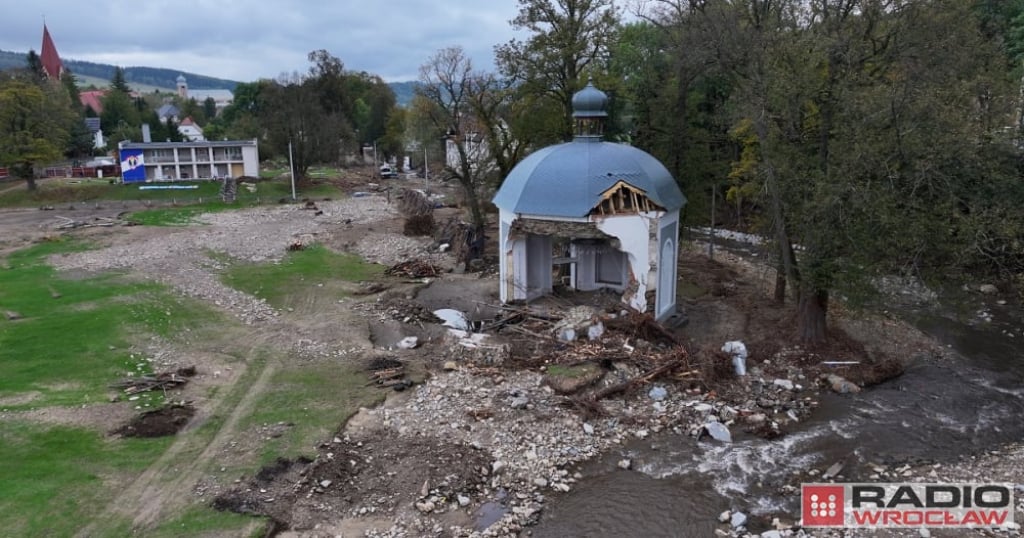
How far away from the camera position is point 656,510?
41.9ft

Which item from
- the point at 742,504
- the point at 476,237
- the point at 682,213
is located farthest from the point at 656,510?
the point at 476,237

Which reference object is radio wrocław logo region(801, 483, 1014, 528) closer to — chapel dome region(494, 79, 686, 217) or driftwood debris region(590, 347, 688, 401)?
driftwood debris region(590, 347, 688, 401)

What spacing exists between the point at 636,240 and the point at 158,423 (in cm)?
1435

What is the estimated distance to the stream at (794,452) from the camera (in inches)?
494

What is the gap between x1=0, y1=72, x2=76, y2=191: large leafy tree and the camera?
169 feet

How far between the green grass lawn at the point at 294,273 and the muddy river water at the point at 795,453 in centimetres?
1630

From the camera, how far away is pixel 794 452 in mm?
14797

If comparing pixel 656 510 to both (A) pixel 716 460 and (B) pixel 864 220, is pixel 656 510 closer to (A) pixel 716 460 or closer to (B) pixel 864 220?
(A) pixel 716 460

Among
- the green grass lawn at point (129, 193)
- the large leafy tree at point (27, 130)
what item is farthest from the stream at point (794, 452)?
the large leafy tree at point (27, 130)

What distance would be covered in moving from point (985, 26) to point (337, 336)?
114 ft

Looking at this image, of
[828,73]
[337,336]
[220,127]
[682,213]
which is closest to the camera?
[828,73]

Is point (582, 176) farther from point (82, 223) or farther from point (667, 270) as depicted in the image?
point (82, 223)

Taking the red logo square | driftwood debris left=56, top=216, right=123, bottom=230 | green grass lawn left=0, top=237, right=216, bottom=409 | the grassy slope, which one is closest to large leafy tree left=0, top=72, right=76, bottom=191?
driftwood debris left=56, top=216, right=123, bottom=230

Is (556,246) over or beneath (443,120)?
beneath
